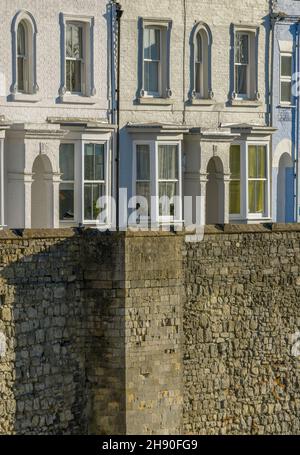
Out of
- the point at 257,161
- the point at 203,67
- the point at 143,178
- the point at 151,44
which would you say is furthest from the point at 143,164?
the point at 257,161

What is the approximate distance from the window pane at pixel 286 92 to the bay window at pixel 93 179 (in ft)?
19.4

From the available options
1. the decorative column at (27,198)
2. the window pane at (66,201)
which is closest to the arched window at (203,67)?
the window pane at (66,201)

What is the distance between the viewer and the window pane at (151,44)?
7075 cm

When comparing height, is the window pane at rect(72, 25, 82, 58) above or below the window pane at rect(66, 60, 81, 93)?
above

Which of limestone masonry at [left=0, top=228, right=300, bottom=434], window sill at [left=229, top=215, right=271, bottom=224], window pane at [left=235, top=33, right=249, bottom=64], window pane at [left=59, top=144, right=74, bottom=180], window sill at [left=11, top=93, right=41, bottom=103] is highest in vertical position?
window pane at [left=235, top=33, right=249, bottom=64]

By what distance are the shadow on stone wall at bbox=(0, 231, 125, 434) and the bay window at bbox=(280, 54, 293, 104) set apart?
11.5 m

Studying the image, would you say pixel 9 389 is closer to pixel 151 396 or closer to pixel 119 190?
pixel 151 396

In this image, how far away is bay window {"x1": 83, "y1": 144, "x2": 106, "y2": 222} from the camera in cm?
6931

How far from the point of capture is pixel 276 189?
244 feet

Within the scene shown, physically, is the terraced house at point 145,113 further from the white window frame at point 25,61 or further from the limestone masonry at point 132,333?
the limestone masonry at point 132,333

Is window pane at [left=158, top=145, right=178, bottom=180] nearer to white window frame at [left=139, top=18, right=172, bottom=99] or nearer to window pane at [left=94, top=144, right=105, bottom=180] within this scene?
white window frame at [left=139, top=18, right=172, bottom=99]

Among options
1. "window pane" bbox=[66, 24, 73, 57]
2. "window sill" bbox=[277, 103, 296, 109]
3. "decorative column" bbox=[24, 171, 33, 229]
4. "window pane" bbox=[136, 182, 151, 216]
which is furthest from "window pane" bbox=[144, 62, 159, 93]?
"decorative column" bbox=[24, 171, 33, 229]

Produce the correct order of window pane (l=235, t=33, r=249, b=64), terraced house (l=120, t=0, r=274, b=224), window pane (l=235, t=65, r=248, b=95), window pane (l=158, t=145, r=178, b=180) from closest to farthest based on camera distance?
terraced house (l=120, t=0, r=274, b=224) < window pane (l=158, t=145, r=178, b=180) < window pane (l=235, t=33, r=249, b=64) < window pane (l=235, t=65, r=248, b=95)

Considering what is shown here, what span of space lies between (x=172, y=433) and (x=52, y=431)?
2.44 meters
